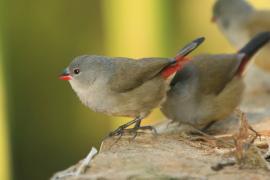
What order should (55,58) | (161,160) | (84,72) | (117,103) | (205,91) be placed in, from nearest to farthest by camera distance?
(161,160) → (117,103) → (84,72) → (205,91) → (55,58)

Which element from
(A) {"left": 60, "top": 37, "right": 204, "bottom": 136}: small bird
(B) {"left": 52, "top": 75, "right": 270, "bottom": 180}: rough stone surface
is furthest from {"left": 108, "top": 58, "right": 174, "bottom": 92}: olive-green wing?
(B) {"left": 52, "top": 75, "right": 270, "bottom": 180}: rough stone surface

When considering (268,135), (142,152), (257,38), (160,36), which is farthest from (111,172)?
(160,36)

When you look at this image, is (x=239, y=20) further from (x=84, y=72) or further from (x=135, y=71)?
(x=84, y=72)

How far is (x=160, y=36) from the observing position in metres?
8.32

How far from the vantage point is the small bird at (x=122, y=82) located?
166 inches

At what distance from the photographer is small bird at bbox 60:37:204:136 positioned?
4215 millimetres

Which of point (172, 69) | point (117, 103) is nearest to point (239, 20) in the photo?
point (172, 69)

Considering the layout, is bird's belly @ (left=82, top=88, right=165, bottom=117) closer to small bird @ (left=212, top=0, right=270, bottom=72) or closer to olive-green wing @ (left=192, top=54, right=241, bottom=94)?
olive-green wing @ (left=192, top=54, right=241, bottom=94)

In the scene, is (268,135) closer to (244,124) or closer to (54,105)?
(244,124)

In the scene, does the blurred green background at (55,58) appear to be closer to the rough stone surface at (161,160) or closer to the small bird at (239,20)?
the small bird at (239,20)

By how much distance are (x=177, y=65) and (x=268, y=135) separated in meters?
0.69

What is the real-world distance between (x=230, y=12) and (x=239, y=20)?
0.15 meters

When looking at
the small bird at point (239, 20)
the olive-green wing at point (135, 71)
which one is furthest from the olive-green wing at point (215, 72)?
the small bird at point (239, 20)

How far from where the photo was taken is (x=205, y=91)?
15.7ft
